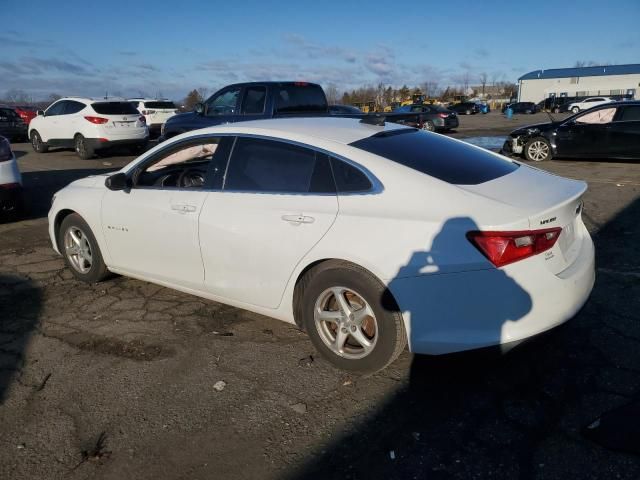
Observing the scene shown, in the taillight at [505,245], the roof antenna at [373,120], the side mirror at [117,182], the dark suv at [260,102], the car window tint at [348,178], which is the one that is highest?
the dark suv at [260,102]

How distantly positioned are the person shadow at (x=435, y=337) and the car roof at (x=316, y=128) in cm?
105

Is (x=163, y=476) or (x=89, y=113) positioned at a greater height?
(x=89, y=113)

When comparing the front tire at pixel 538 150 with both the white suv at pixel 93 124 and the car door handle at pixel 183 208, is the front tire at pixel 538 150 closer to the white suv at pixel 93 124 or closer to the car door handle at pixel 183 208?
the white suv at pixel 93 124

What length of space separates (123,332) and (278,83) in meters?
7.16

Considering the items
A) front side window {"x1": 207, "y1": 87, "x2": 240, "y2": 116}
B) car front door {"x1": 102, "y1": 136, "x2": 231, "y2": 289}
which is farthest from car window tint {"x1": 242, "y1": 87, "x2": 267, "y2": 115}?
car front door {"x1": 102, "y1": 136, "x2": 231, "y2": 289}

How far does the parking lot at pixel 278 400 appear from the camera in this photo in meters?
2.40

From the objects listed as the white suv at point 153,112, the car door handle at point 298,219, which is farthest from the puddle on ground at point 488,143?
the car door handle at point 298,219

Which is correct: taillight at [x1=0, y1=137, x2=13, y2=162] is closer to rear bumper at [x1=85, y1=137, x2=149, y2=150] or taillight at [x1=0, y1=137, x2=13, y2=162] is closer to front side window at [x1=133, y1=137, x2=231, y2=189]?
front side window at [x1=133, y1=137, x2=231, y2=189]

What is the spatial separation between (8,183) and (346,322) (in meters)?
5.68

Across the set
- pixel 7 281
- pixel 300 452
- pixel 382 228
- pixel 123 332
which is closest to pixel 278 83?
pixel 7 281

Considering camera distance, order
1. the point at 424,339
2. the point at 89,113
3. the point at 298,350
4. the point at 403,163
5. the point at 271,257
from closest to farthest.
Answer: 1. the point at 424,339
2. the point at 403,163
3. the point at 271,257
4. the point at 298,350
5. the point at 89,113

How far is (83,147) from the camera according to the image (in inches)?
560

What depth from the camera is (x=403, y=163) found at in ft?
9.98

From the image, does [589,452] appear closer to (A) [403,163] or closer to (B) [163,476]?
(A) [403,163]
